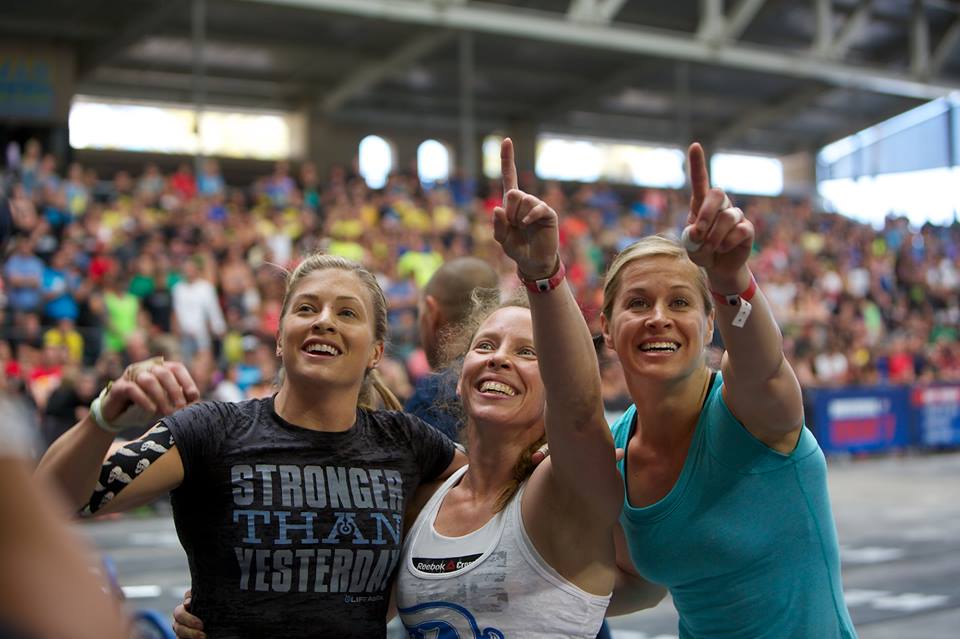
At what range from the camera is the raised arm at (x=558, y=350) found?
2383mm

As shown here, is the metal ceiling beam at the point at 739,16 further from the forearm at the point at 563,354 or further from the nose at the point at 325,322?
the forearm at the point at 563,354

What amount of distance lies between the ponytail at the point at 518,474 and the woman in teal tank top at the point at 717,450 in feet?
0.79

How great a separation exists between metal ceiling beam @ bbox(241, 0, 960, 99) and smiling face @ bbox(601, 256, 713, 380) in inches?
688

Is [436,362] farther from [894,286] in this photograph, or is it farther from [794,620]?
[894,286]

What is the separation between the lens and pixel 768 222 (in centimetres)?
2581

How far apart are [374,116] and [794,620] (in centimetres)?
2630

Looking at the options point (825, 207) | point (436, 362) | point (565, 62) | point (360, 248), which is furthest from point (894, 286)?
point (436, 362)

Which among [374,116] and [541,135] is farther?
[541,135]

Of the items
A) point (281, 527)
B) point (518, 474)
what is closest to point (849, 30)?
point (518, 474)

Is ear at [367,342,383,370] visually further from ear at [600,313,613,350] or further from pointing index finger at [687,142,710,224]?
pointing index finger at [687,142,710,224]

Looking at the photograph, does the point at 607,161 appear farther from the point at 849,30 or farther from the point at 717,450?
the point at 717,450

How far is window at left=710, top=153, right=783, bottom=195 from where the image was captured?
120 feet

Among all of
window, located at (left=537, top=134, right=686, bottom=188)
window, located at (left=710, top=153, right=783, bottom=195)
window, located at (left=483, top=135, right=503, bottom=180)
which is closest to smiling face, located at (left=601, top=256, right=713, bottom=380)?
window, located at (left=483, top=135, right=503, bottom=180)

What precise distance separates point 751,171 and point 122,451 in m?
36.8
